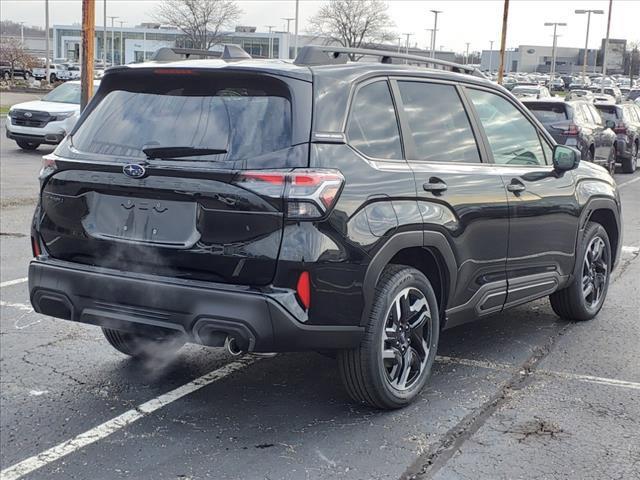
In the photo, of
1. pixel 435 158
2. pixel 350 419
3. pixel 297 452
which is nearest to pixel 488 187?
pixel 435 158

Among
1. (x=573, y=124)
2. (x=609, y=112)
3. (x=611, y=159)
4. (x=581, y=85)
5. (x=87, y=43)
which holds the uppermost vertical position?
(x=87, y=43)

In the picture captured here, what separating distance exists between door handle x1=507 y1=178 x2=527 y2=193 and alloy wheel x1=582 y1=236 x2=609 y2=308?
124 cm

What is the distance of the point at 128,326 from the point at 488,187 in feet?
7.35

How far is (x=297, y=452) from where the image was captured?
13.4ft

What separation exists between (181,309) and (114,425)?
824 millimetres

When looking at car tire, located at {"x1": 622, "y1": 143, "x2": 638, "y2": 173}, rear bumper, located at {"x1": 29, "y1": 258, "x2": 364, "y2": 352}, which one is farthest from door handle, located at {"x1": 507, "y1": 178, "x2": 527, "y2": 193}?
car tire, located at {"x1": 622, "y1": 143, "x2": 638, "y2": 173}

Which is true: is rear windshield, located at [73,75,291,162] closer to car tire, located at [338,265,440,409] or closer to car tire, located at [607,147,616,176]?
car tire, located at [338,265,440,409]

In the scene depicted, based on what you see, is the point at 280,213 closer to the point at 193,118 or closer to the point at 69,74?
the point at 193,118

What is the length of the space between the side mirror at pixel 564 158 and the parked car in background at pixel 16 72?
167ft

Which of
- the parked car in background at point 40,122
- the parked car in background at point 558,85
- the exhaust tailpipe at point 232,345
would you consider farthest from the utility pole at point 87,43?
the parked car in background at point 558,85

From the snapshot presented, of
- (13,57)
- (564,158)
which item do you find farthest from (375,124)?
(13,57)

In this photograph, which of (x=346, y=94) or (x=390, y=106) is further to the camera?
(x=390, y=106)

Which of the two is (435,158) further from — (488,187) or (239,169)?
(239,169)

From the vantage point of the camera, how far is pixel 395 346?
4.52m
